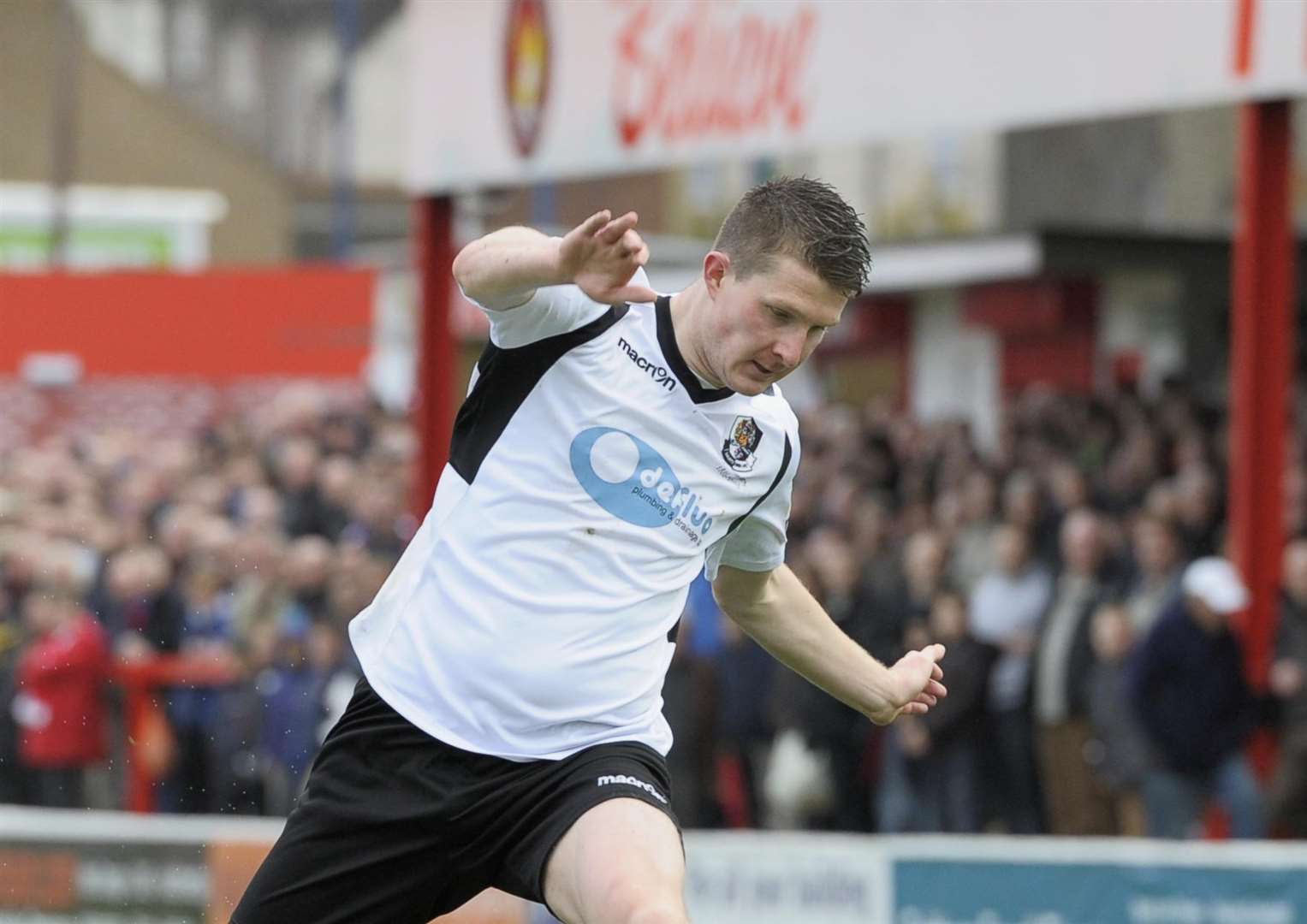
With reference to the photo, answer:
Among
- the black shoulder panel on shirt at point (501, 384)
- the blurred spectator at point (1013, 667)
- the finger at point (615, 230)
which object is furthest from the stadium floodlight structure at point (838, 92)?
the finger at point (615, 230)

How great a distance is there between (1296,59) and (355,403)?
12907mm

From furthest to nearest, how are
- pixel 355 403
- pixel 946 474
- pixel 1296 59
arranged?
pixel 355 403
pixel 946 474
pixel 1296 59

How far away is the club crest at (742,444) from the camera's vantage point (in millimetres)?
4914

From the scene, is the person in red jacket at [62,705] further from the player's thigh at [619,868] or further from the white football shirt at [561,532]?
the player's thigh at [619,868]

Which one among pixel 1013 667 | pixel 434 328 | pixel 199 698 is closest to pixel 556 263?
pixel 1013 667

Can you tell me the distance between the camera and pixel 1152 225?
73.6 feet

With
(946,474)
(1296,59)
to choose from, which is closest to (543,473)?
(1296,59)

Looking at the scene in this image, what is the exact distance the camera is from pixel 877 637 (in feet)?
37.6

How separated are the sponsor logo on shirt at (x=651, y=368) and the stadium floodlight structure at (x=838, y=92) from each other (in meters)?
5.33

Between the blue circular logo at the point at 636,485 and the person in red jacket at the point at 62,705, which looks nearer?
the blue circular logo at the point at 636,485

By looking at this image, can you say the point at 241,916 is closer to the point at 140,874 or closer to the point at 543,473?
the point at 543,473

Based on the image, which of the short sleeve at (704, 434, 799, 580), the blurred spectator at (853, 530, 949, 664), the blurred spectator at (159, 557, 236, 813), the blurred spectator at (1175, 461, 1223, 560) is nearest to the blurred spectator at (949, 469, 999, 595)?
the blurred spectator at (853, 530, 949, 664)

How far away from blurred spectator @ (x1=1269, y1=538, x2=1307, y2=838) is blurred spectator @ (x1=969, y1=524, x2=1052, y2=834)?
4.61 feet

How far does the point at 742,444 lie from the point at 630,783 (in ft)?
2.52
